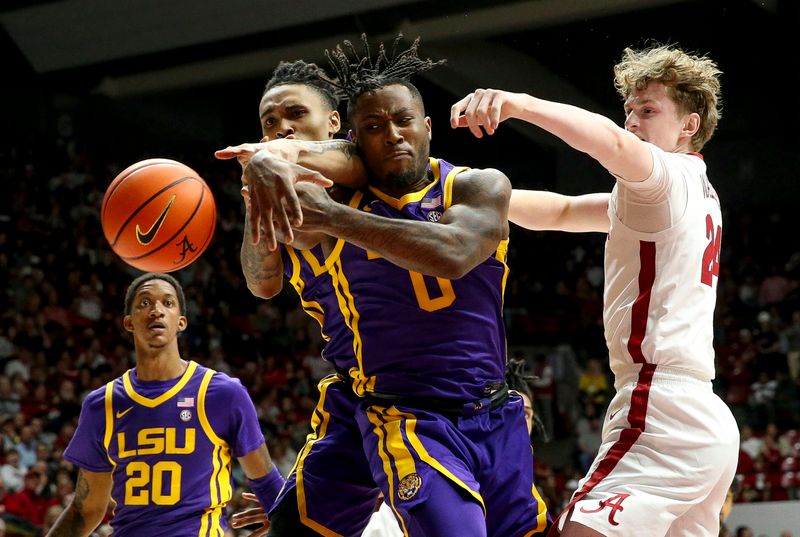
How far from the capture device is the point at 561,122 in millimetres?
2895

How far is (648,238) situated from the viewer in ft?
10.4

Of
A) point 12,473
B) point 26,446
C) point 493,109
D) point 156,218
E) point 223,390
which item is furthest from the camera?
point 26,446

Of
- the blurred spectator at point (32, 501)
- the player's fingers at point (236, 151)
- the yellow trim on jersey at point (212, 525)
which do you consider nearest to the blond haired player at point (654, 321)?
the player's fingers at point (236, 151)

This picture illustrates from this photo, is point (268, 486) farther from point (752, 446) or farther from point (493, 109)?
point (752, 446)

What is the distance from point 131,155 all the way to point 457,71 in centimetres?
695

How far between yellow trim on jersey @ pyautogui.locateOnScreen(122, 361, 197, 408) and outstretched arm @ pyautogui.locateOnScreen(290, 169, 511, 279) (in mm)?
2297

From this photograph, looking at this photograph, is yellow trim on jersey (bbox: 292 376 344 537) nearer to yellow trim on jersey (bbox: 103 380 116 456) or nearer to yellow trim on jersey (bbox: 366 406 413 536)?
yellow trim on jersey (bbox: 366 406 413 536)

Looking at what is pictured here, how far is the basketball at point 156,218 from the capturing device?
13.5 feet

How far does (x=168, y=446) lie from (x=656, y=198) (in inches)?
104

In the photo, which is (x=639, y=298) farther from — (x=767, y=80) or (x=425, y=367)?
(x=767, y=80)

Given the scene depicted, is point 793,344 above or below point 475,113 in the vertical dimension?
below

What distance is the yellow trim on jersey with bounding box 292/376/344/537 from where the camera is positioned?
338 centimetres

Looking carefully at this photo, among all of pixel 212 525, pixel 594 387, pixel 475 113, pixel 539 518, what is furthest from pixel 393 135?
pixel 594 387

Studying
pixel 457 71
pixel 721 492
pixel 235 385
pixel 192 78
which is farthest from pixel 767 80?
pixel 721 492
